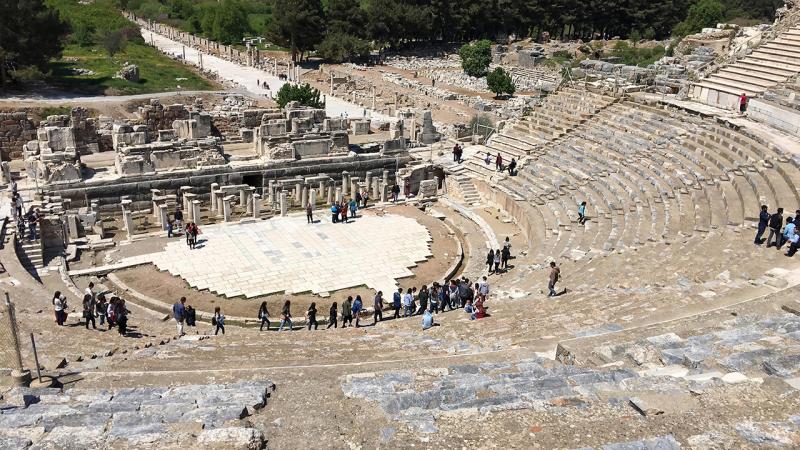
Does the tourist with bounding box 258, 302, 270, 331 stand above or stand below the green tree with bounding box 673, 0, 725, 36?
below

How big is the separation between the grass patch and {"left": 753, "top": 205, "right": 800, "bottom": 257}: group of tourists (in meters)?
43.6

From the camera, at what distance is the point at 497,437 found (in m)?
8.35

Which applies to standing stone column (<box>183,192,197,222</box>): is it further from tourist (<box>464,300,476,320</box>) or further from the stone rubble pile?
the stone rubble pile

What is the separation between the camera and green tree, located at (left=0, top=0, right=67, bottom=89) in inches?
1698

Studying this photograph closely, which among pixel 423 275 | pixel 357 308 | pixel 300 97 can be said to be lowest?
pixel 423 275

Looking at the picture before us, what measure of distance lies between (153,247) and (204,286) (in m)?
4.68

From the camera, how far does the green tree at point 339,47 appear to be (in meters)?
70.5

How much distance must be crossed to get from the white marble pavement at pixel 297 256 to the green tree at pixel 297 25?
46.2 meters

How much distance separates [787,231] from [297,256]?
1632cm

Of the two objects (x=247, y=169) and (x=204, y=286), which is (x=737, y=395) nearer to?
(x=204, y=286)

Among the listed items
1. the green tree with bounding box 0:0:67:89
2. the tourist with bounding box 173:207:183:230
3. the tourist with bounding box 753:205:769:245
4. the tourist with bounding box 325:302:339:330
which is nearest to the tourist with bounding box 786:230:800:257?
the tourist with bounding box 753:205:769:245

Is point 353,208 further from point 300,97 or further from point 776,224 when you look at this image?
point 300,97

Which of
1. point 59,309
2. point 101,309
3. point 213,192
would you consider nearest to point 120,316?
point 101,309

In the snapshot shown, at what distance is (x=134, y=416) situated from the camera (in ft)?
30.3
